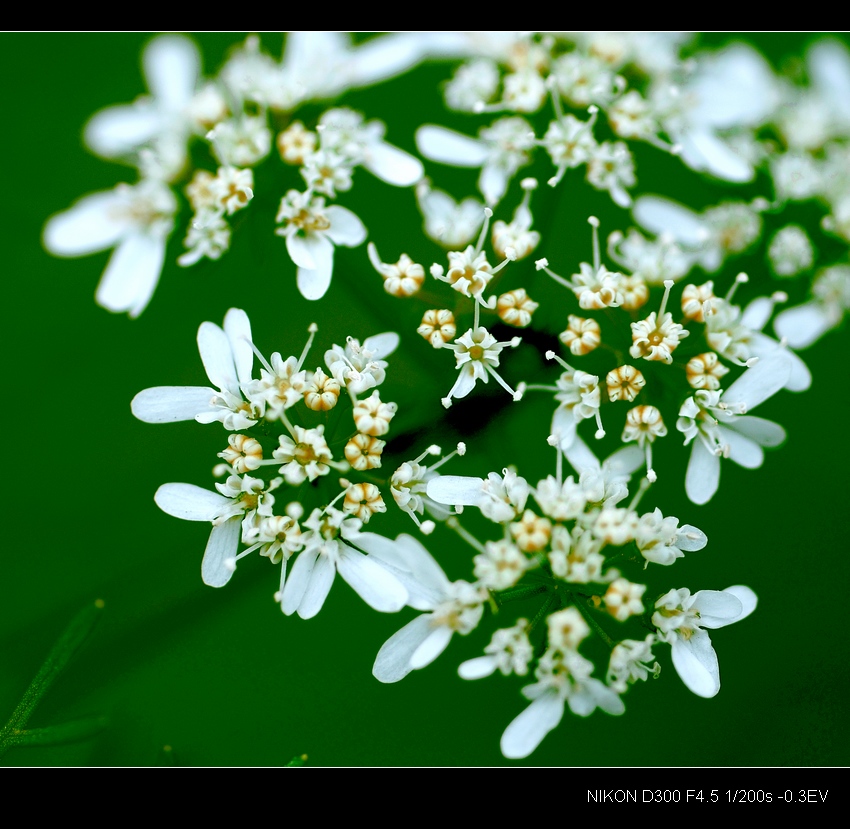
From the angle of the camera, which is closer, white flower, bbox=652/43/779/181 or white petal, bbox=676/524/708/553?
white petal, bbox=676/524/708/553

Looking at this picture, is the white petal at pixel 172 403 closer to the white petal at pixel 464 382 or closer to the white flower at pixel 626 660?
the white petal at pixel 464 382

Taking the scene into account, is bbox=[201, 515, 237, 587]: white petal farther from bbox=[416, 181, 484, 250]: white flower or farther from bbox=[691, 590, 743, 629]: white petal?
bbox=[691, 590, 743, 629]: white petal

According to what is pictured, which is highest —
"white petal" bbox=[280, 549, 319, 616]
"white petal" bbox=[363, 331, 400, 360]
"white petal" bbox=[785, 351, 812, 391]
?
"white petal" bbox=[363, 331, 400, 360]

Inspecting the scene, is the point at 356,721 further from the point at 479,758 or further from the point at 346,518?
the point at 346,518

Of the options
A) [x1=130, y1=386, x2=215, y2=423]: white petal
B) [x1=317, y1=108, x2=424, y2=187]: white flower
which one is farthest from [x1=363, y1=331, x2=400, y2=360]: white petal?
[x1=317, y1=108, x2=424, y2=187]: white flower

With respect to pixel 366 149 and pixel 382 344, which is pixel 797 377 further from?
pixel 366 149

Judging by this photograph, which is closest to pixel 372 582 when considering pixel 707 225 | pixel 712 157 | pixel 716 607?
pixel 716 607

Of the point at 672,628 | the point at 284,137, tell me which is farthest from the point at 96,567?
the point at 672,628

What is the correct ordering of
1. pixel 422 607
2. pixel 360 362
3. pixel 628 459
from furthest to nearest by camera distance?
pixel 628 459 < pixel 360 362 < pixel 422 607
